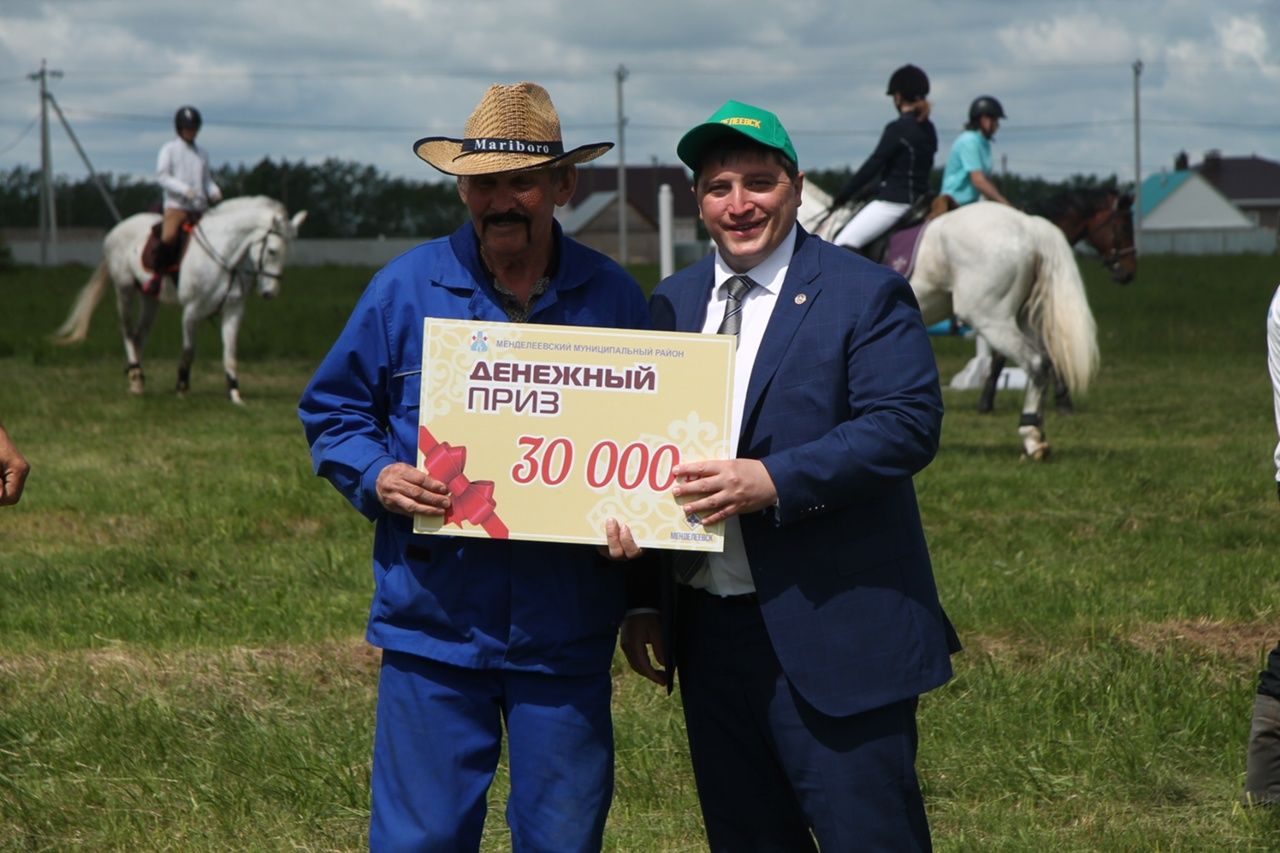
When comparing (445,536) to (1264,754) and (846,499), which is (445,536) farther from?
(1264,754)

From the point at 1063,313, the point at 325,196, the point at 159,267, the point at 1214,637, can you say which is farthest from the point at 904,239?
the point at 325,196

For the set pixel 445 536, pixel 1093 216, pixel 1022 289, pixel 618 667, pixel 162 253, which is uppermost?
pixel 1093 216

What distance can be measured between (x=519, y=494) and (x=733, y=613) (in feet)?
1.68

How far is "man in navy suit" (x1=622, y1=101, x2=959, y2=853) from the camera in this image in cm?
334

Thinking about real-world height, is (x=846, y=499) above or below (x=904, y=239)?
below

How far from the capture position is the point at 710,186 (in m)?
3.55

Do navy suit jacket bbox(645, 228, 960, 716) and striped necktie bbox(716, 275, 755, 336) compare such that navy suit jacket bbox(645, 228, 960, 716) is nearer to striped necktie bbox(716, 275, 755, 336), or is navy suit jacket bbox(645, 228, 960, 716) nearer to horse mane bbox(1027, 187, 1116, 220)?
striped necktie bbox(716, 275, 755, 336)

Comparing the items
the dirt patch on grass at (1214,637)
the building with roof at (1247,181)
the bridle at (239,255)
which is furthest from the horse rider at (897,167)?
the building with roof at (1247,181)

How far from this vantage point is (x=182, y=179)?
17938 mm

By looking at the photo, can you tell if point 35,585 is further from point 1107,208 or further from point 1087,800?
point 1107,208

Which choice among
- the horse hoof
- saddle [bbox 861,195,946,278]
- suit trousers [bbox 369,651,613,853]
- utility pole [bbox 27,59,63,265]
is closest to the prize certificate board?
suit trousers [bbox 369,651,613,853]

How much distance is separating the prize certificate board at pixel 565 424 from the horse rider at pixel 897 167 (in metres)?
10.5

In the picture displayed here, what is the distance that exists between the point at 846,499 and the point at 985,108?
43.2 ft

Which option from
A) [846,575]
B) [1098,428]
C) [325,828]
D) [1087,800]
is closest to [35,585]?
[325,828]
